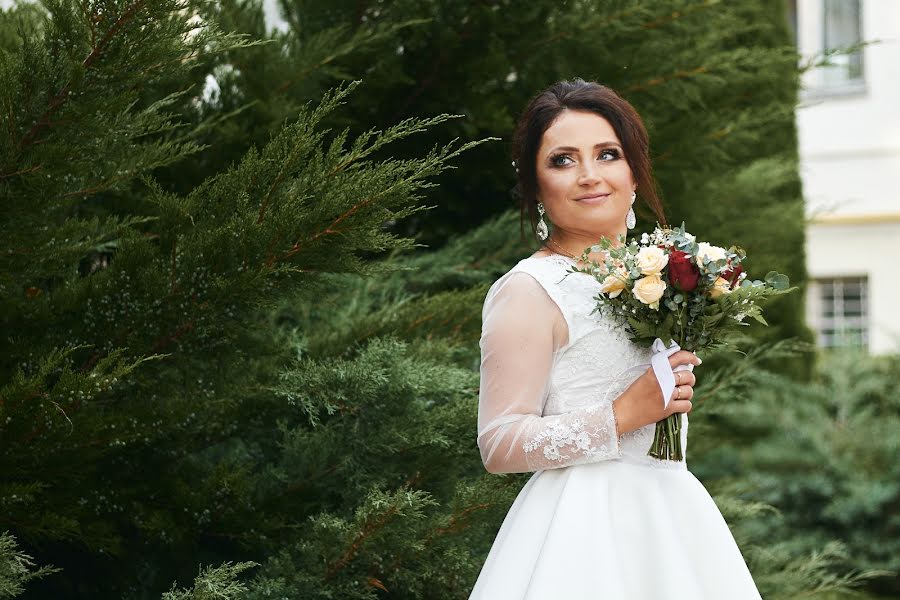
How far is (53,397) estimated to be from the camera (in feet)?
8.82

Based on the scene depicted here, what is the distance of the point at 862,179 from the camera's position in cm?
1405

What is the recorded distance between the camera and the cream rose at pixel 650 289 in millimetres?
2402

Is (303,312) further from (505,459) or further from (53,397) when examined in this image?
(505,459)

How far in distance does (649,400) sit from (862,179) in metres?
12.5

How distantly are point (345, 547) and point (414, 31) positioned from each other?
2.29 m

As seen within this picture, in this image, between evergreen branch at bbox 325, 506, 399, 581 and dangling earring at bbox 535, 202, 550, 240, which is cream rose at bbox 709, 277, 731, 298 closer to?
dangling earring at bbox 535, 202, 550, 240

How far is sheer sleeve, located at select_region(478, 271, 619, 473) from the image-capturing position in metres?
2.47

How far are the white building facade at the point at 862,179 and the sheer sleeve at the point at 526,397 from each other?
39.2ft

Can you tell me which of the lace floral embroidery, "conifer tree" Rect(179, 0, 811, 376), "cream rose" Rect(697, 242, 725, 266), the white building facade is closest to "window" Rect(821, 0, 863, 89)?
the white building facade

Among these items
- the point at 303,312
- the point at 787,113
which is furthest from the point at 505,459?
the point at 787,113

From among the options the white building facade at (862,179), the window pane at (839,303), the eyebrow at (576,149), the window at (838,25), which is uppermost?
the window at (838,25)

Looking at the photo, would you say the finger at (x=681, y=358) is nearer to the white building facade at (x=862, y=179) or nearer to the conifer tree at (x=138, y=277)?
the conifer tree at (x=138, y=277)

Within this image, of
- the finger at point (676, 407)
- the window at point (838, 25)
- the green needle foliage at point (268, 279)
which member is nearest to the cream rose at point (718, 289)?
the finger at point (676, 407)

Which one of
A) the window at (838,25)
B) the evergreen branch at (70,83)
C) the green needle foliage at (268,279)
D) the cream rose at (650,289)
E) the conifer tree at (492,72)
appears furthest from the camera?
the window at (838,25)
